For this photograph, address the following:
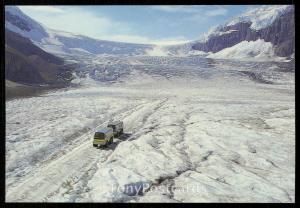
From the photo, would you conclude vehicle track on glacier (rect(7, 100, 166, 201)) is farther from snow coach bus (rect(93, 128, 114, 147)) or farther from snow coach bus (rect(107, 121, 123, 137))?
snow coach bus (rect(107, 121, 123, 137))

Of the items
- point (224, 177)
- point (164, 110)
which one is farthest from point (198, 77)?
point (224, 177)

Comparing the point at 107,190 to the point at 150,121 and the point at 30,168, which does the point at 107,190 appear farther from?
the point at 150,121

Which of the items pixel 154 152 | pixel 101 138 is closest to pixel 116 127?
pixel 101 138

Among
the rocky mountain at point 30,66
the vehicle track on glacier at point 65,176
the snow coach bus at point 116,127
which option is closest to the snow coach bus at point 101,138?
the vehicle track on glacier at point 65,176

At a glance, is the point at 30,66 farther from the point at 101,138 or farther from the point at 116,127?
the point at 101,138

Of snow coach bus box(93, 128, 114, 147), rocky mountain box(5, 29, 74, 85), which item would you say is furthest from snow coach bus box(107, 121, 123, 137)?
rocky mountain box(5, 29, 74, 85)
